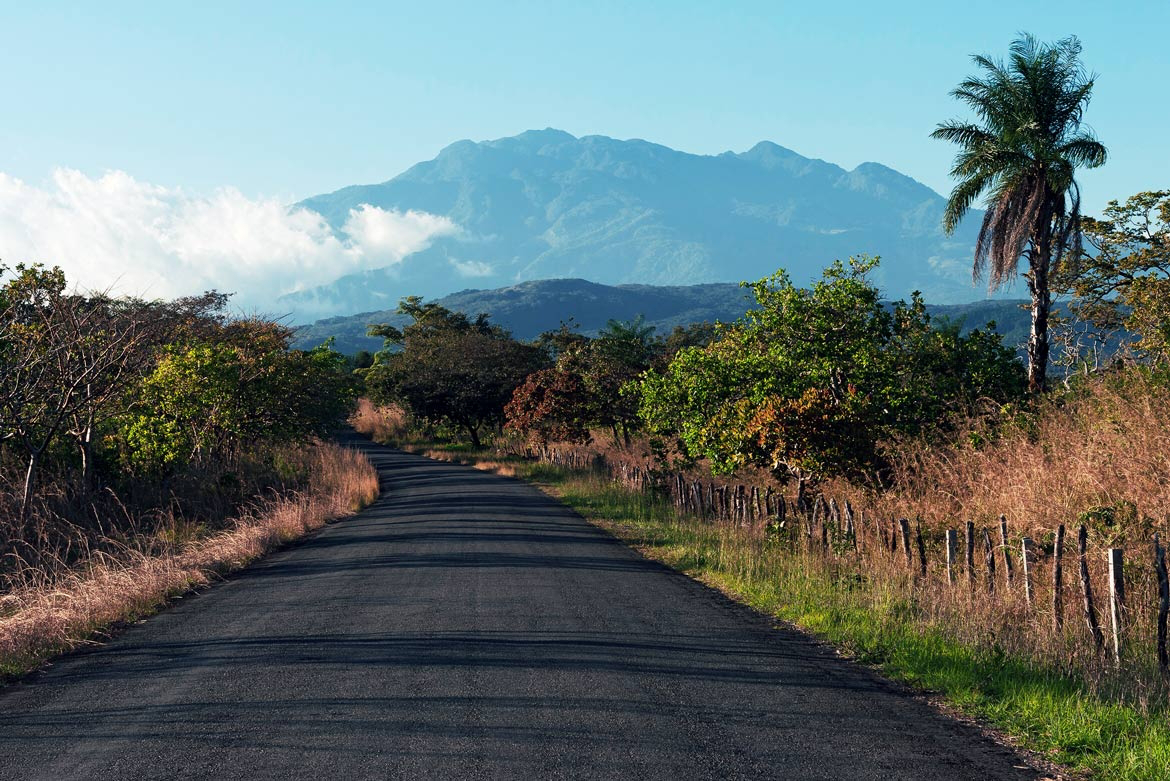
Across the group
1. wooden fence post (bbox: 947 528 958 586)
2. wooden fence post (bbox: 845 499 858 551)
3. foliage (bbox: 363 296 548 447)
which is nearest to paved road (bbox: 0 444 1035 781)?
wooden fence post (bbox: 947 528 958 586)

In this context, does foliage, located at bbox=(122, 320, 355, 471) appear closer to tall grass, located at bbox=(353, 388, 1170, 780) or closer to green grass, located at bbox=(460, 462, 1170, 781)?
tall grass, located at bbox=(353, 388, 1170, 780)

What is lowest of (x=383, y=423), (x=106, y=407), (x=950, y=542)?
(x=383, y=423)

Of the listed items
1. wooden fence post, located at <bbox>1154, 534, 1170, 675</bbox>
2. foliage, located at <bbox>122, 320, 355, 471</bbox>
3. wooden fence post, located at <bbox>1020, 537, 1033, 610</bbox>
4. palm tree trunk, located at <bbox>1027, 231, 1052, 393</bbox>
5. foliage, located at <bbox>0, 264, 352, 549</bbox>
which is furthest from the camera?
foliage, located at <bbox>122, 320, 355, 471</bbox>

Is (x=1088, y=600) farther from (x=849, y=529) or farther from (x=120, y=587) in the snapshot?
(x=120, y=587)

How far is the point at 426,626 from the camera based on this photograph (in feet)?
31.3

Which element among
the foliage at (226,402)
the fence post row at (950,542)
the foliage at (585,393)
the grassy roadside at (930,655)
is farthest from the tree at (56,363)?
the foliage at (585,393)

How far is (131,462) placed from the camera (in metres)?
22.4

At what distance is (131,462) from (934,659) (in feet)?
65.8

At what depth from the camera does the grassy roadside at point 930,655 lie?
6035mm

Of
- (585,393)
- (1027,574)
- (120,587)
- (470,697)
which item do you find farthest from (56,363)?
(585,393)

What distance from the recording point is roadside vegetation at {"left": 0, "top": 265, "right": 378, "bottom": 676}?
11805 millimetres

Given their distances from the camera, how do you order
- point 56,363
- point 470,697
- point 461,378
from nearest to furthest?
point 470,697, point 56,363, point 461,378

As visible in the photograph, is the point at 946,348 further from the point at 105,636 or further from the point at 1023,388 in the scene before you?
the point at 105,636

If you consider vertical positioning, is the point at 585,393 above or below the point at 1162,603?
above
